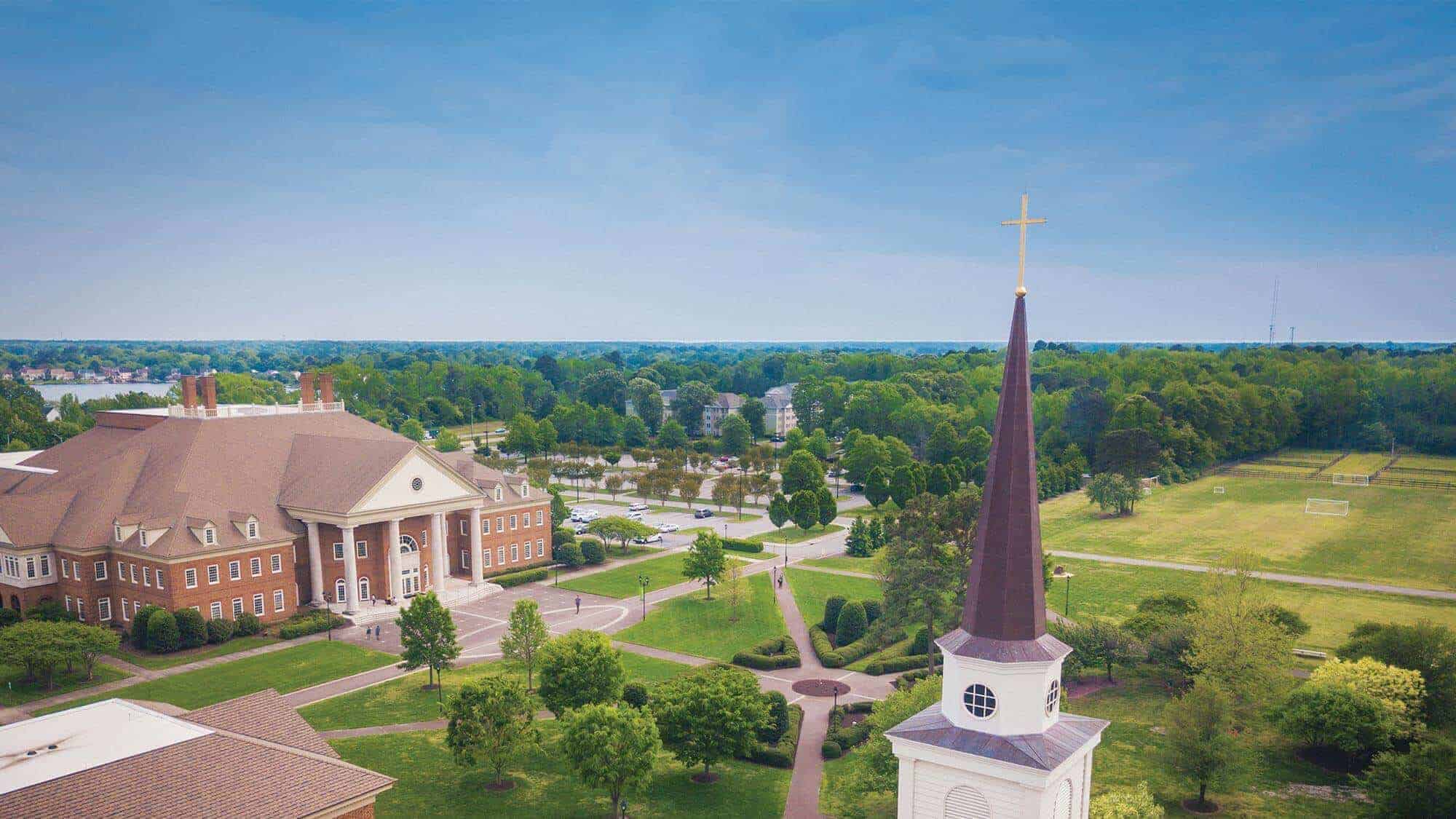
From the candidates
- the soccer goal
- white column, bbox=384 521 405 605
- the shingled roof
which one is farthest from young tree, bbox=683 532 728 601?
the soccer goal

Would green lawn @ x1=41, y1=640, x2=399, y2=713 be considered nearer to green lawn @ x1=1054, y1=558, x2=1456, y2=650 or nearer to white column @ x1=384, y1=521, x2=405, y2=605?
white column @ x1=384, y1=521, x2=405, y2=605

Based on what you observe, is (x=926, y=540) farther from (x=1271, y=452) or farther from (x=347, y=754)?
(x=1271, y=452)

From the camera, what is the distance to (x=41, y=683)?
38406mm

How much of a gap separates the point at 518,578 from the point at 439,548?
5765mm

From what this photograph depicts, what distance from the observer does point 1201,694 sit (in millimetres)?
28859

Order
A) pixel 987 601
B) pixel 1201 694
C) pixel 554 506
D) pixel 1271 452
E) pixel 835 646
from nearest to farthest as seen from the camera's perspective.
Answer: pixel 987 601, pixel 1201 694, pixel 835 646, pixel 554 506, pixel 1271 452

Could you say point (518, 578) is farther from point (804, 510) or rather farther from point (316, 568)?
point (804, 510)

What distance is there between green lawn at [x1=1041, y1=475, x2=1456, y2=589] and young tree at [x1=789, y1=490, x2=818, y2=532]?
1829cm

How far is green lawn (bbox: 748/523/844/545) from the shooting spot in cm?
6975

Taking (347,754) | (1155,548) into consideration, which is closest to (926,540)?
(347,754)

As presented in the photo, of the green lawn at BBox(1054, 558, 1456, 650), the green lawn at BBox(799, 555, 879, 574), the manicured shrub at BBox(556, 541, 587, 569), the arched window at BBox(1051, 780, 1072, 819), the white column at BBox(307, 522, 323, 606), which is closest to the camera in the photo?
the arched window at BBox(1051, 780, 1072, 819)

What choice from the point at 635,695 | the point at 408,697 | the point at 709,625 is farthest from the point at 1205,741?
the point at 408,697

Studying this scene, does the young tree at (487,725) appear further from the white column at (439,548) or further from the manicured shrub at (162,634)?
the white column at (439,548)

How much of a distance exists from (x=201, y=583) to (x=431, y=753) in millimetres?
21973
